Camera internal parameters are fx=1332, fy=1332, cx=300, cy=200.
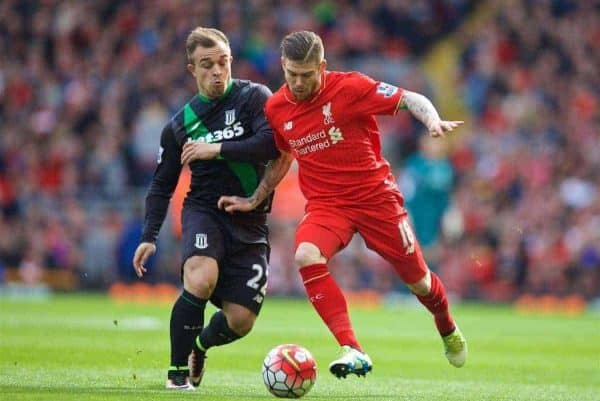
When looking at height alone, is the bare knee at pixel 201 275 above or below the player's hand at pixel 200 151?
below

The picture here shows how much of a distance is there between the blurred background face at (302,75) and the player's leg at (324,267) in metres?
0.87

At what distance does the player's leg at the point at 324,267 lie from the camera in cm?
883

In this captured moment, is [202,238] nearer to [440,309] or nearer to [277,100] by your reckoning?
[277,100]

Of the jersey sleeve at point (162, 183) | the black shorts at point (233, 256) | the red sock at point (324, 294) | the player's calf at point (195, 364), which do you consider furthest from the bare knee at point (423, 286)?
the jersey sleeve at point (162, 183)

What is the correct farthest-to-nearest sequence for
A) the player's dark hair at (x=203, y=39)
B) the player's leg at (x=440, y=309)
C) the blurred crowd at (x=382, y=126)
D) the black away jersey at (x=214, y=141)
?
the blurred crowd at (x=382, y=126)
the player's leg at (x=440, y=309)
the black away jersey at (x=214, y=141)
the player's dark hair at (x=203, y=39)

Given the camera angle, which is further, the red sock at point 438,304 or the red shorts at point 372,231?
the red sock at point 438,304

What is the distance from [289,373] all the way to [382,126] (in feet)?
54.3

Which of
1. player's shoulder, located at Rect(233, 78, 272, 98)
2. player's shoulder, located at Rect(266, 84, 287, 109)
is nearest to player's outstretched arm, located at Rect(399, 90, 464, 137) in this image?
player's shoulder, located at Rect(266, 84, 287, 109)

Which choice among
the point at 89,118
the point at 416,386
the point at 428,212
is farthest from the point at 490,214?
the point at 416,386

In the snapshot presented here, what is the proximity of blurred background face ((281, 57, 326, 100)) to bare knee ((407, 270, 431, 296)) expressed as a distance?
5.30 feet

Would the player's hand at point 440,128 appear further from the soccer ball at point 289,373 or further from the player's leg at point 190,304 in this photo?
the player's leg at point 190,304

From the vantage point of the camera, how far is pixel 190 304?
9180 mm

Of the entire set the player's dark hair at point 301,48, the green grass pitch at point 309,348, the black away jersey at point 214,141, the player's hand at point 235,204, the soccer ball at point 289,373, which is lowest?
the green grass pitch at point 309,348

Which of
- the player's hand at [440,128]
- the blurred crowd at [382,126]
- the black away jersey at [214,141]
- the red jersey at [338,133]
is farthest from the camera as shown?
the blurred crowd at [382,126]
